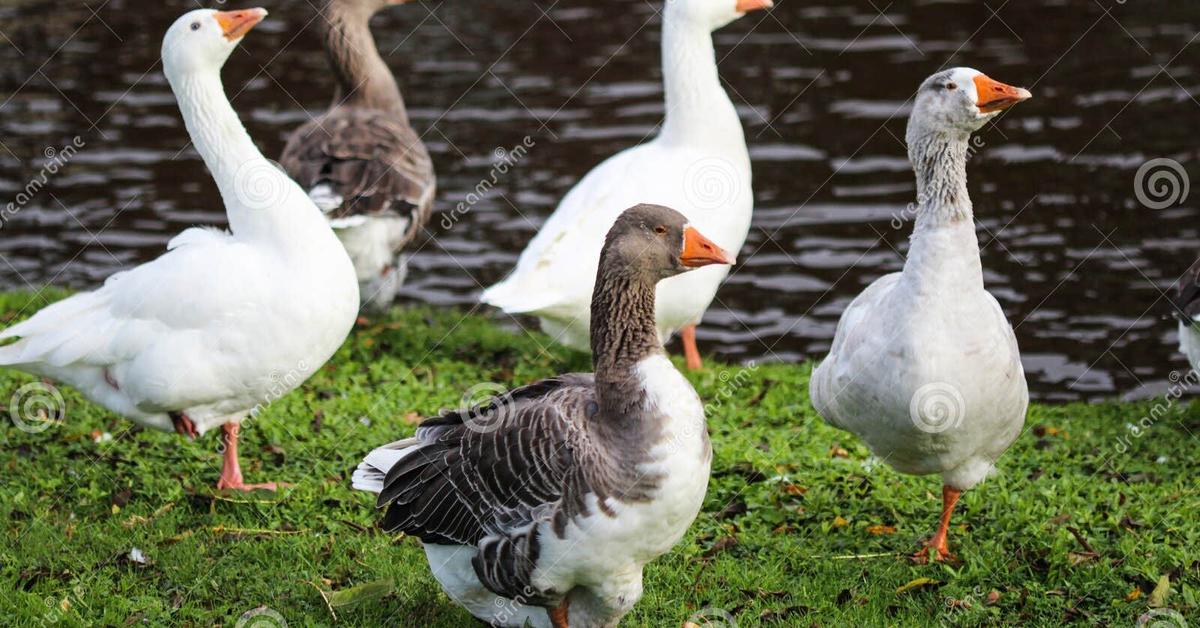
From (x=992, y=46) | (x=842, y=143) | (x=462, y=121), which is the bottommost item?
(x=462, y=121)

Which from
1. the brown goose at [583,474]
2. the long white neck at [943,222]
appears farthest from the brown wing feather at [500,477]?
the long white neck at [943,222]

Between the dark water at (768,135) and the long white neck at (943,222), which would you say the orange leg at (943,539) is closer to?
the long white neck at (943,222)

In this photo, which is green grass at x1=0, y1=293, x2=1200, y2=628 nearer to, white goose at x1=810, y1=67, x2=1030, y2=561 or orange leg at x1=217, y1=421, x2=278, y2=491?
orange leg at x1=217, y1=421, x2=278, y2=491

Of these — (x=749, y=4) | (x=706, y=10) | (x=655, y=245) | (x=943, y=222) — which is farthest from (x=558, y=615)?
(x=749, y=4)

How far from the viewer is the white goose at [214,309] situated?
21.3ft

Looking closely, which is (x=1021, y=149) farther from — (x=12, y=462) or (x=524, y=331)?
(x=12, y=462)

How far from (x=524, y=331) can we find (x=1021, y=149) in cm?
578

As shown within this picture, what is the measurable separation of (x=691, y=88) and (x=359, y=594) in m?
4.59

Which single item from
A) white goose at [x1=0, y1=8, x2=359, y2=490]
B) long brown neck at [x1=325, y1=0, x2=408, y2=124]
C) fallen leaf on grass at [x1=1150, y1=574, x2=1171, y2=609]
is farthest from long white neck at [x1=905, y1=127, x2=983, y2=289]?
long brown neck at [x1=325, y1=0, x2=408, y2=124]

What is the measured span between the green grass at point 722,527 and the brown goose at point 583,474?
50 centimetres

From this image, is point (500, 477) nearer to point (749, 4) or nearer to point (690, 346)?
point (690, 346)

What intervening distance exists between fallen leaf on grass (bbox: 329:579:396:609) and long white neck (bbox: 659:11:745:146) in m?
4.27

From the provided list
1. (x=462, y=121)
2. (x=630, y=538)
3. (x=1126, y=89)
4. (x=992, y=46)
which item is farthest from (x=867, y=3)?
(x=630, y=538)

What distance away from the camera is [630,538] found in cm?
480
